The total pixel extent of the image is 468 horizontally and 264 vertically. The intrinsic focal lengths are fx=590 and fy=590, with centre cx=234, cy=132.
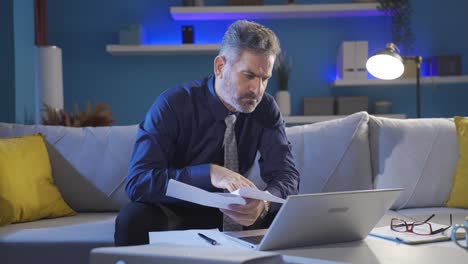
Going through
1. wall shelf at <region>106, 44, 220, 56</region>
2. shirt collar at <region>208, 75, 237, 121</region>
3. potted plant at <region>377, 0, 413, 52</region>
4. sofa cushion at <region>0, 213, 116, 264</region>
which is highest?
potted plant at <region>377, 0, 413, 52</region>

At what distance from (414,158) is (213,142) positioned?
0.97 meters

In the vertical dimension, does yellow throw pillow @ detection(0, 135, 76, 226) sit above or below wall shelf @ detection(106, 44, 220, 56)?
below

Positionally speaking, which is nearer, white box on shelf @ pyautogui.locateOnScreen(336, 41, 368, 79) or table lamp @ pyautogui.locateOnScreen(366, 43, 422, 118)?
table lamp @ pyautogui.locateOnScreen(366, 43, 422, 118)

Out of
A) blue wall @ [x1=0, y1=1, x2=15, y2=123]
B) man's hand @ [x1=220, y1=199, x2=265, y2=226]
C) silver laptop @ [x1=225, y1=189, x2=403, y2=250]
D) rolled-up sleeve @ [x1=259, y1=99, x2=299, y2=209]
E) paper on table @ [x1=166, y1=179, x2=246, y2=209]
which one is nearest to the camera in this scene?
silver laptop @ [x1=225, y1=189, x2=403, y2=250]

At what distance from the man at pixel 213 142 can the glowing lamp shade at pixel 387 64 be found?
124 centimetres

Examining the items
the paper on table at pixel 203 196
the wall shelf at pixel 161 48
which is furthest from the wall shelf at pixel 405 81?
the paper on table at pixel 203 196

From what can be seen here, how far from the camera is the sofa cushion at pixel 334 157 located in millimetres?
2459

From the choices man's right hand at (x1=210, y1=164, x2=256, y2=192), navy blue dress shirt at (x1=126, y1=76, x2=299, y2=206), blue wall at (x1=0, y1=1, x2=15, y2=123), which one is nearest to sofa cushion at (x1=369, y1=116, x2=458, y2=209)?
navy blue dress shirt at (x1=126, y1=76, x2=299, y2=206)

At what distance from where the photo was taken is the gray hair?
74.2 inches

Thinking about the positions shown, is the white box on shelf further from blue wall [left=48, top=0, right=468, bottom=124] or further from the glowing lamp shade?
the glowing lamp shade

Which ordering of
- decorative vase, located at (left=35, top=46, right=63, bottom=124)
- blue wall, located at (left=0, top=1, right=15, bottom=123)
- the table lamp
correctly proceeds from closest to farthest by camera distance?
the table lamp, blue wall, located at (left=0, top=1, right=15, bottom=123), decorative vase, located at (left=35, top=46, right=63, bottom=124)

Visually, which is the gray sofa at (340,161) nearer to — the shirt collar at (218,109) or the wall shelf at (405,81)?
the shirt collar at (218,109)

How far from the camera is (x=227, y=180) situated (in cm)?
171

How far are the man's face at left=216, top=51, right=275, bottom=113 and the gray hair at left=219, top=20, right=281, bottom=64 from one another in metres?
0.02
